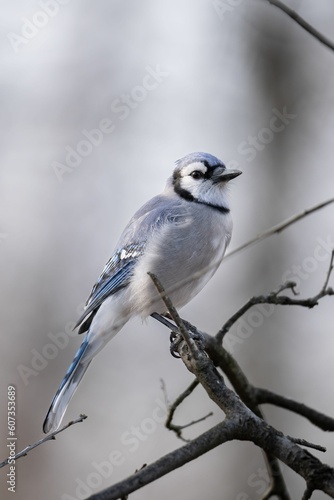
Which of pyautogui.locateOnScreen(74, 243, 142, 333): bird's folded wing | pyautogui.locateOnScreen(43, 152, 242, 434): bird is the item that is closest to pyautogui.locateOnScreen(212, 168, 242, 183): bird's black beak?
pyautogui.locateOnScreen(43, 152, 242, 434): bird

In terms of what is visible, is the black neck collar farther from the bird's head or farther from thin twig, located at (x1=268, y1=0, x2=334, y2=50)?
thin twig, located at (x1=268, y1=0, x2=334, y2=50)

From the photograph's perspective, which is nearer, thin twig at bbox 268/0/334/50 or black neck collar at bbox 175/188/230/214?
thin twig at bbox 268/0/334/50

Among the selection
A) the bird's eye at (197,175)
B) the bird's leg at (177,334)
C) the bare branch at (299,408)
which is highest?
the bird's eye at (197,175)

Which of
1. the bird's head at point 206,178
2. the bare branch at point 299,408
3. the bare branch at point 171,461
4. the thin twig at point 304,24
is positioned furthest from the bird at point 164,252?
the thin twig at point 304,24

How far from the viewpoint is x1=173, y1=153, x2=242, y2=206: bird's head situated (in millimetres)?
2973

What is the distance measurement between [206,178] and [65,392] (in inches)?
38.5

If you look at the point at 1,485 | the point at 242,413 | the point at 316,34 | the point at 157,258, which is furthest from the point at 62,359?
the point at 316,34

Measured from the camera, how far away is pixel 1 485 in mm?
3762

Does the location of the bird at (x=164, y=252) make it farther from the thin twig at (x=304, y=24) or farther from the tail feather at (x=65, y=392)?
the thin twig at (x=304, y=24)

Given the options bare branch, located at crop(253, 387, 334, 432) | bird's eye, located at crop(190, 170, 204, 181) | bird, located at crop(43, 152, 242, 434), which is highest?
bird's eye, located at crop(190, 170, 204, 181)

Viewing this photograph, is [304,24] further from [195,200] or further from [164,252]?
[195,200]

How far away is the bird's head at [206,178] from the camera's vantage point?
2.97 meters

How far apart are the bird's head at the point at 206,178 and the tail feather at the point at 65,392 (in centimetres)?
71

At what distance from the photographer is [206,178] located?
2998 mm
